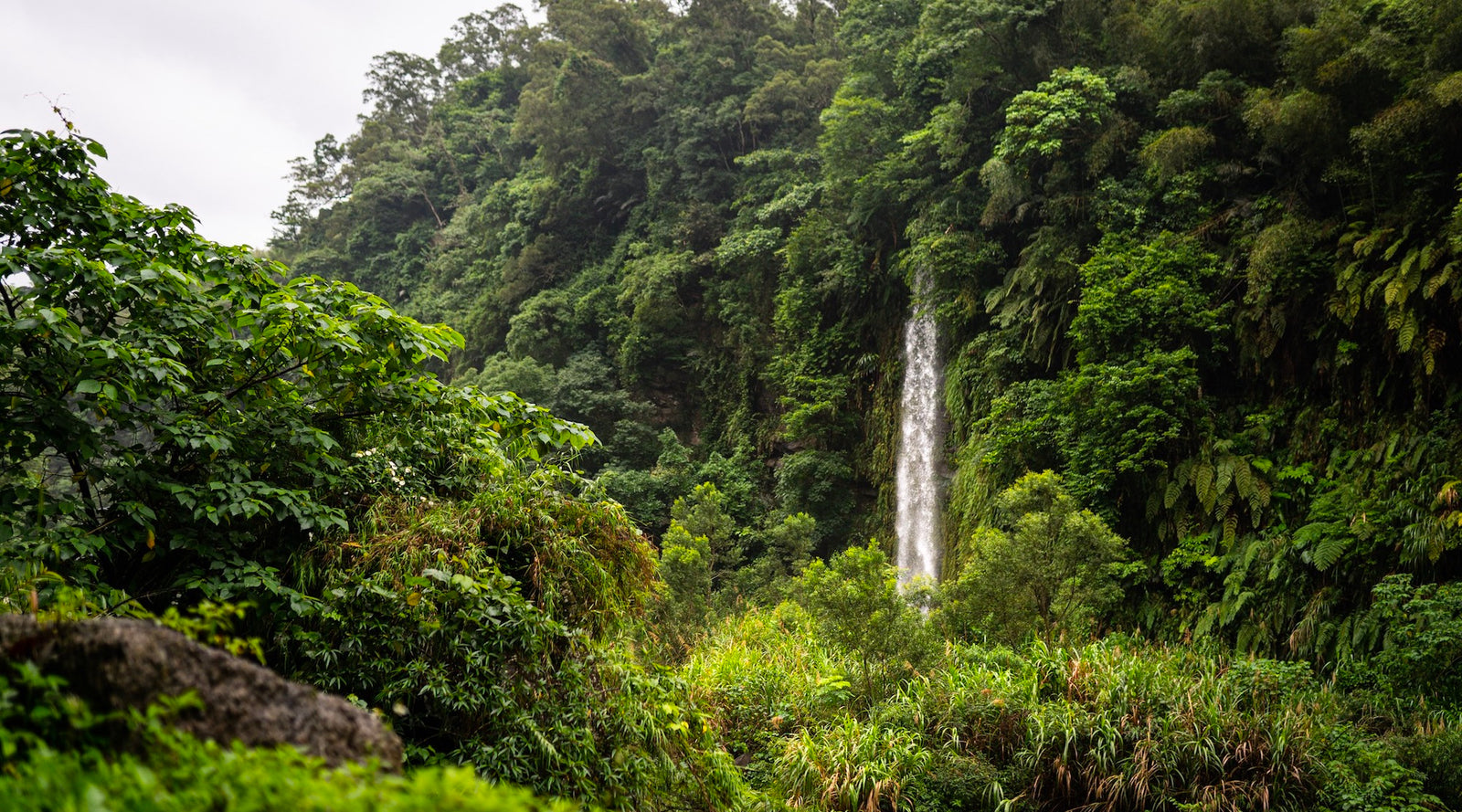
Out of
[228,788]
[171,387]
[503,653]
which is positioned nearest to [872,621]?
[503,653]

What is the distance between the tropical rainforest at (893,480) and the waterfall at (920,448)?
1.11 ft

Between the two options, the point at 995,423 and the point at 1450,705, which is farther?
the point at 995,423

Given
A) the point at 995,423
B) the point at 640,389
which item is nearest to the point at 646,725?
the point at 995,423

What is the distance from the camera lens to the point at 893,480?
15000 mm

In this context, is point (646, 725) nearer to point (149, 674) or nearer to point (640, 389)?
point (149, 674)

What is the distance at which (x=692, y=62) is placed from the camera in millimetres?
22609

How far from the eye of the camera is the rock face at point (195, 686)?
1573 mm

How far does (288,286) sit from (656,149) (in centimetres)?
2049

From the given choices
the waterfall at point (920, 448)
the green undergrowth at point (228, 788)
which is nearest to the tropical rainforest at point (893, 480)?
the green undergrowth at point (228, 788)

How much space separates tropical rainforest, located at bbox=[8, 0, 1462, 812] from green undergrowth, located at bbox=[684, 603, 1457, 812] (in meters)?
0.03

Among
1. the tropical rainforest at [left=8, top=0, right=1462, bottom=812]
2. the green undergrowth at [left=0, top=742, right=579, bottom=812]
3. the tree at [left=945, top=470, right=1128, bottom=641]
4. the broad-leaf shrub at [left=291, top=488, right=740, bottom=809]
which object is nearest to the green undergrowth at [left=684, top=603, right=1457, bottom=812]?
the tropical rainforest at [left=8, top=0, right=1462, bottom=812]

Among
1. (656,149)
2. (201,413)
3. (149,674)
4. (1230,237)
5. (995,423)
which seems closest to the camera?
(149,674)

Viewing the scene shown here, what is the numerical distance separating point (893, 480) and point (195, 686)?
14057 millimetres

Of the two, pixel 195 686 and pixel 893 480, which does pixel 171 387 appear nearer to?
pixel 195 686
